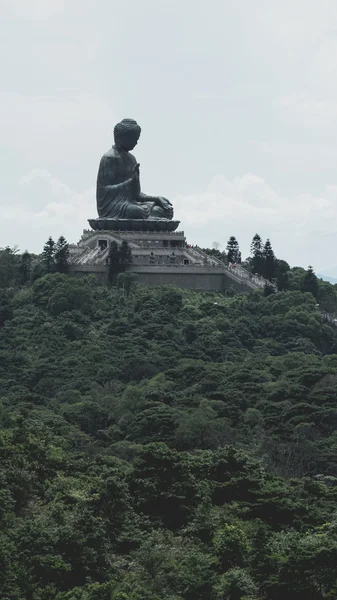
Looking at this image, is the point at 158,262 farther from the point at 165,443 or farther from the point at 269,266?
the point at 165,443

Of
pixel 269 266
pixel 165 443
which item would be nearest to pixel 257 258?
pixel 269 266

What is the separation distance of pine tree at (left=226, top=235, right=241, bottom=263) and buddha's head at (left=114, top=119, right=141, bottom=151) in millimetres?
7070

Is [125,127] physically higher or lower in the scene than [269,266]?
higher

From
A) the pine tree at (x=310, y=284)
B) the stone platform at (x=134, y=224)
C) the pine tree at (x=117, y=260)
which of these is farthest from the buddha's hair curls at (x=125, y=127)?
the pine tree at (x=310, y=284)

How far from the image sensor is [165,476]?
44.3 metres

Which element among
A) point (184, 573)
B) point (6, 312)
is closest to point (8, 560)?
point (184, 573)

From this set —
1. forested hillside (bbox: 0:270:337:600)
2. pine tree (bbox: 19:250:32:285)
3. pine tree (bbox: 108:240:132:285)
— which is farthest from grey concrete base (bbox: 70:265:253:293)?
pine tree (bbox: 19:250:32:285)

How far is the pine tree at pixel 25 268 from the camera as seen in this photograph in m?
82.2

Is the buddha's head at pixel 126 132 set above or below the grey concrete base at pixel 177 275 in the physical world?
above

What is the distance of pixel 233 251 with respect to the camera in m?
85.9

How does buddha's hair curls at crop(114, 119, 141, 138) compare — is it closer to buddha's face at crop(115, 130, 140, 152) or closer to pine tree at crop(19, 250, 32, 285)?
buddha's face at crop(115, 130, 140, 152)

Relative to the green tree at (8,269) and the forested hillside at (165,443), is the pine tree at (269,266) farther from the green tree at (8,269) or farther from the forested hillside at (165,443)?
the green tree at (8,269)

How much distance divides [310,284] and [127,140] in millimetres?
10671

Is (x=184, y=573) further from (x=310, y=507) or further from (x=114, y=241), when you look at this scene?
(x=114, y=241)
